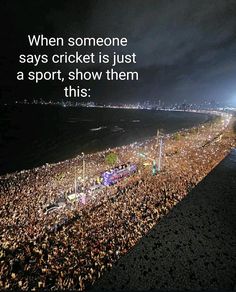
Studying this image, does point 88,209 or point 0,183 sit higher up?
point 88,209

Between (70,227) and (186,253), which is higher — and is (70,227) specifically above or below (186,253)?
below

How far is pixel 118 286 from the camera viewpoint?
2789mm

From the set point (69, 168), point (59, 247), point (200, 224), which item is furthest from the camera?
point (69, 168)

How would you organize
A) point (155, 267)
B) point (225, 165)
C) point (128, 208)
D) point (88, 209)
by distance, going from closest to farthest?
point (155, 267)
point (225, 165)
point (128, 208)
point (88, 209)

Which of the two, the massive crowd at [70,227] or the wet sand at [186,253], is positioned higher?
the wet sand at [186,253]

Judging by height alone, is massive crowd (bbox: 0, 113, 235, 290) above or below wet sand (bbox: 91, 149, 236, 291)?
below

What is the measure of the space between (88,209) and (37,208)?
16.9ft

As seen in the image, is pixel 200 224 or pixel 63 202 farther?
pixel 63 202

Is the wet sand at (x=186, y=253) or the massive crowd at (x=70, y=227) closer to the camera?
the wet sand at (x=186, y=253)

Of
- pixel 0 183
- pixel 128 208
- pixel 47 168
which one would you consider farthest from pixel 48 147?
pixel 128 208

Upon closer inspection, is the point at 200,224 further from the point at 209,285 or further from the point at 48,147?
→ the point at 48,147

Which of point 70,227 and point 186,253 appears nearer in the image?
point 186,253

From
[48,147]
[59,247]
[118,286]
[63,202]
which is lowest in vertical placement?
[48,147]

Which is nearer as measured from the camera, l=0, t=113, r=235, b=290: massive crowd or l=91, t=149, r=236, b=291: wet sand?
l=91, t=149, r=236, b=291: wet sand
